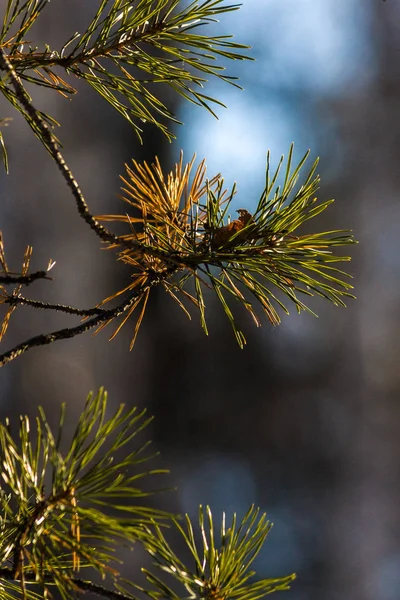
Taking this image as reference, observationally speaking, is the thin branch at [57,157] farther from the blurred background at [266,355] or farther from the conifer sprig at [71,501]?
the blurred background at [266,355]

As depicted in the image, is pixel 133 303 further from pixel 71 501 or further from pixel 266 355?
pixel 266 355

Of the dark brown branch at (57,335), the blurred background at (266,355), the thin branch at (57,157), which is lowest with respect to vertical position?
the dark brown branch at (57,335)

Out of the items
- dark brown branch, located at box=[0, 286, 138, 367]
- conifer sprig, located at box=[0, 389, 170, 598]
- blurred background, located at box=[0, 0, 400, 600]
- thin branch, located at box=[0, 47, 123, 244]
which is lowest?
conifer sprig, located at box=[0, 389, 170, 598]

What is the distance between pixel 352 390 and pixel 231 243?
2.07 meters

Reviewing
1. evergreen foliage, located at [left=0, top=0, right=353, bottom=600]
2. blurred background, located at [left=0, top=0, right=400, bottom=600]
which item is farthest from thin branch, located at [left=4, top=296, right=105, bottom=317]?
blurred background, located at [left=0, top=0, right=400, bottom=600]

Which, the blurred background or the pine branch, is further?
the blurred background

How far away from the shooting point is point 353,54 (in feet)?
8.15

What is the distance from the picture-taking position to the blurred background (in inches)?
86.7

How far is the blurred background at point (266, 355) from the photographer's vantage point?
220 cm

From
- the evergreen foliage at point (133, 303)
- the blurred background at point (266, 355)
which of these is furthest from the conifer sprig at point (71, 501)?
the blurred background at point (266, 355)

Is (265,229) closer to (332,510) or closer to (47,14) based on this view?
(332,510)

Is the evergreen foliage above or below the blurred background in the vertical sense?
below

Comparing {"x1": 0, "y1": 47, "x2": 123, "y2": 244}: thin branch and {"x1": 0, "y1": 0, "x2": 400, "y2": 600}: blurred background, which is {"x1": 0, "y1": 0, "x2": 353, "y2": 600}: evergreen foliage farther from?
{"x1": 0, "y1": 0, "x2": 400, "y2": 600}: blurred background

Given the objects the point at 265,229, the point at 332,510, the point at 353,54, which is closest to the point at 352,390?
the point at 332,510
